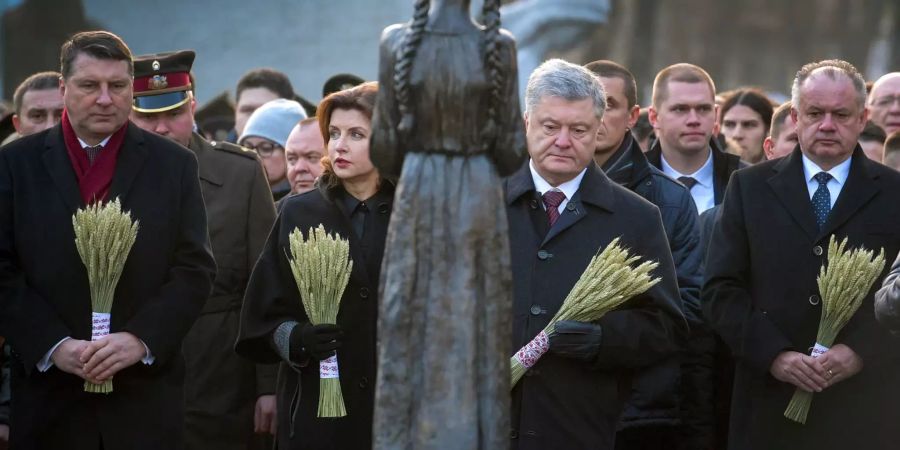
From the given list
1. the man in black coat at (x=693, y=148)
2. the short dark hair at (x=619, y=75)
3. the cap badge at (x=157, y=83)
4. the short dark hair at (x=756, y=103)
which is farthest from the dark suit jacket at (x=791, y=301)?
the short dark hair at (x=756, y=103)

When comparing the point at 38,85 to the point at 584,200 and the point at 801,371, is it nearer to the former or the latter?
the point at 584,200

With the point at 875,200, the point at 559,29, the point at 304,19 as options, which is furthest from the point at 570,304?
the point at 304,19


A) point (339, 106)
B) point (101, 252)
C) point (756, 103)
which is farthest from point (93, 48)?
point (756, 103)

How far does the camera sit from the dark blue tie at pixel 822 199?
23.3 feet

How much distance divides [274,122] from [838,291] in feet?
14.1

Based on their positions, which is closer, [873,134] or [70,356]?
[70,356]

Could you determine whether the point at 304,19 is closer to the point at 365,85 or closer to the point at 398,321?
the point at 365,85

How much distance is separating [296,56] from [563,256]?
41.0 feet

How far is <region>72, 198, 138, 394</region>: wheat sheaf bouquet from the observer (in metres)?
6.56

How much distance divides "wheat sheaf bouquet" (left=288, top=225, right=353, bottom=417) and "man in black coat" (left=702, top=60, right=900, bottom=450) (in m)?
1.68

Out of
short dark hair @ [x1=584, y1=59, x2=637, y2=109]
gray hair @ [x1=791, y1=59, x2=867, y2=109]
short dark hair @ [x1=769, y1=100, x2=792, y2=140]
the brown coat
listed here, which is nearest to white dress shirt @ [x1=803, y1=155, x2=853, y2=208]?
gray hair @ [x1=791, y1=59, x2=867, y2=109]

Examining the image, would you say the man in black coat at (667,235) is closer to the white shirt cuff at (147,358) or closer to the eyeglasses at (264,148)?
the white shirt cuff at (147,358)

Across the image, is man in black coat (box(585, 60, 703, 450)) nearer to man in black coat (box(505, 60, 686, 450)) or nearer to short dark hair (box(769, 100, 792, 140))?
man in black coat (box(505, 60, 686, 450))

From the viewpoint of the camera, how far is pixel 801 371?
6.75m
